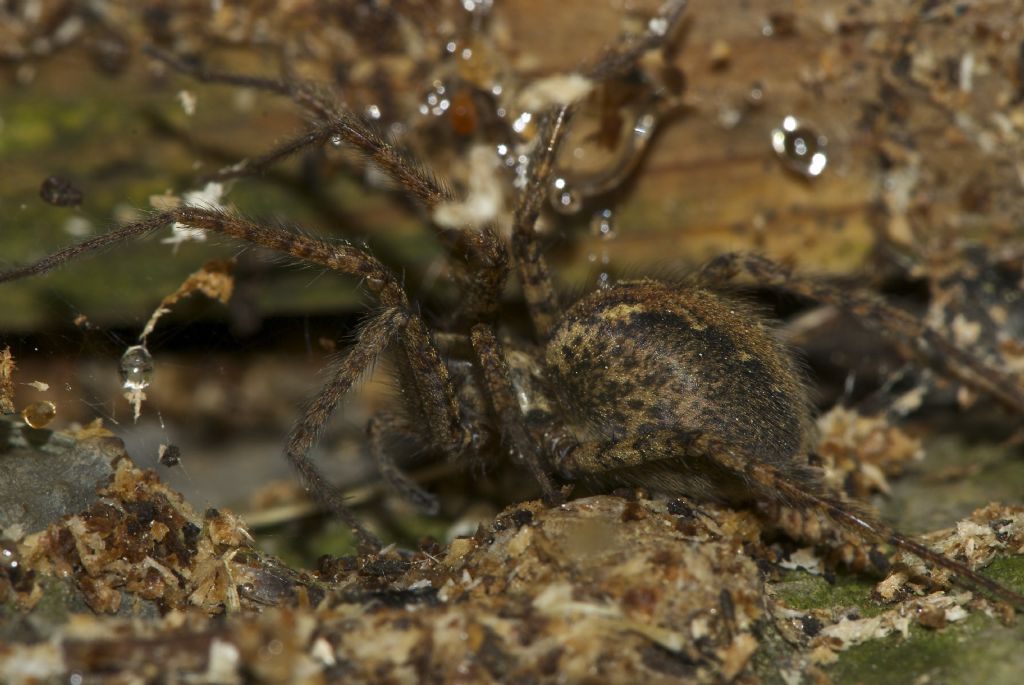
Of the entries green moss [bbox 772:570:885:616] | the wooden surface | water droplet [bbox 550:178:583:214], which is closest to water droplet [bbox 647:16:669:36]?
the wooden surface

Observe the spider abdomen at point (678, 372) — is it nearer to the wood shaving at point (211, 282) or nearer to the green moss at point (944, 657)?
the green moss at point (944, 657)

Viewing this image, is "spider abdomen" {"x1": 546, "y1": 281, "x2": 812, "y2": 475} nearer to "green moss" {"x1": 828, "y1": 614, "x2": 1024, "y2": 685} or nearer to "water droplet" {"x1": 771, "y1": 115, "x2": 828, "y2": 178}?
"green moss" {"x1": 828, "y1": 614, "x2": 1024, "y2": 685}

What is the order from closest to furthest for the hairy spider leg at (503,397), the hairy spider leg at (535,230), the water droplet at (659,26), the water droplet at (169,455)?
the hairy spider leg at (503,397) → the water droplet at (169,455) → the hairy spider leg at (535,230) → the water droplet at (659,26)

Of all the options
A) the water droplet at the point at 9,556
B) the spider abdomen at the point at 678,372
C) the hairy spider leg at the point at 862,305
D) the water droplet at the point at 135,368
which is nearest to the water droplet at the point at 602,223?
the hairy spider leg at the point at 862,305

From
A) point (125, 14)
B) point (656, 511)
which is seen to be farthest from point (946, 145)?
point (125, 14)

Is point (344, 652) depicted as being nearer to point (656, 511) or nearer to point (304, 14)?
point (656, 511)

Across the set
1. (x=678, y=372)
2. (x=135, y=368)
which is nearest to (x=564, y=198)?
(x=678, y=372)
